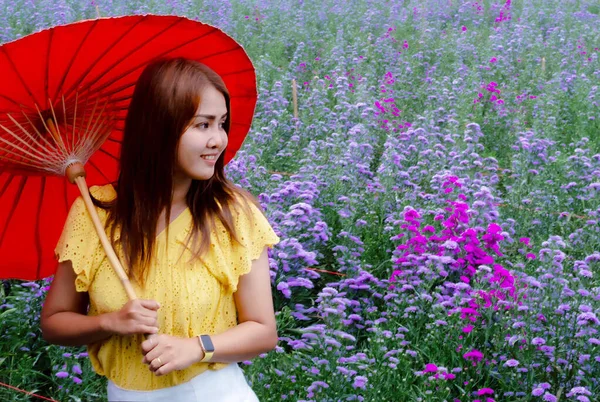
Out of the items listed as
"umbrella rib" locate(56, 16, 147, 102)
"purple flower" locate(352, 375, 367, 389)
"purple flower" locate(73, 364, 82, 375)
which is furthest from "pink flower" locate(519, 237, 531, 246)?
"umbrella rib" locate(56, 16, 147, 102)

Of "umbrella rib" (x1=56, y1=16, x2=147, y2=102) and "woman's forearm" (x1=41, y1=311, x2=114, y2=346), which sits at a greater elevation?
"umbrella rib" (x1=56, y1=16, x2=147, y2=102)

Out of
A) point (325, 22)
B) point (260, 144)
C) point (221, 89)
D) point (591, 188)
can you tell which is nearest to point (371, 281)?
point (591, 188)

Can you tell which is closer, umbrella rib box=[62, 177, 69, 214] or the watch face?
the watch face

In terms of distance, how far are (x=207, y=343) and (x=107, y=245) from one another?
0.31 m

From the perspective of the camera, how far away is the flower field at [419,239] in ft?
10.7

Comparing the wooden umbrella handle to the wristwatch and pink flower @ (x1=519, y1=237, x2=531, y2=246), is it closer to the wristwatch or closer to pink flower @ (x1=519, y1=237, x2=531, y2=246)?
the wristwatch

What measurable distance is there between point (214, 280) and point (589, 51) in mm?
8775

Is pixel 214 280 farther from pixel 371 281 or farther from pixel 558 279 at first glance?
pixel 371 281

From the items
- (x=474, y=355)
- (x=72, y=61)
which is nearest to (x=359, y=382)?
(x=474, y=355)

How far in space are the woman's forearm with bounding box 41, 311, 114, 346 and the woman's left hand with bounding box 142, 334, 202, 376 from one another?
0.42 feet

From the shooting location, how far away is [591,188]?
15.6ft

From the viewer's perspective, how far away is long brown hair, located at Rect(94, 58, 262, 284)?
6.14 feet

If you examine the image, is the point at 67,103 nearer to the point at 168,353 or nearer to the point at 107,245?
the point at 107,245

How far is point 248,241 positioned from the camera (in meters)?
1.94
